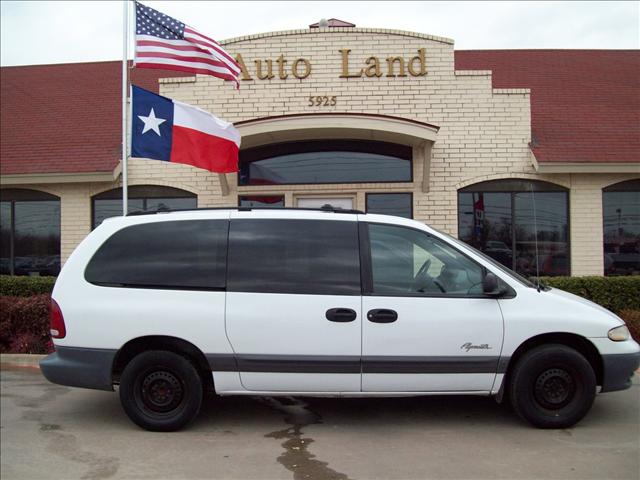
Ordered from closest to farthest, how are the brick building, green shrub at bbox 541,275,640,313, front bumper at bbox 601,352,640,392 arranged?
Answer: front bumper at bbox 601,352,640,392
green shrub at bbox 541,275,640,313
the brick building

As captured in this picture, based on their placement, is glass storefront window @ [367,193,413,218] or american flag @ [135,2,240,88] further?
glass storefront window @ [367,193,413,218]

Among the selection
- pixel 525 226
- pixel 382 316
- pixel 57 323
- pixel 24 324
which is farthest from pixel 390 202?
pixel 57 323

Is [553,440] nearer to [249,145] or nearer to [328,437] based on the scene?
[328,437]

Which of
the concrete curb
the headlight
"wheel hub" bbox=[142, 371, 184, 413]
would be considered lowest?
the concrete curb

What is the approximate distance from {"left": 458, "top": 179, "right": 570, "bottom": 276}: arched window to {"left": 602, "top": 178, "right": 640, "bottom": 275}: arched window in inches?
29.1

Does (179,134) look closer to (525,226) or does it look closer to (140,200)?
(140,200)

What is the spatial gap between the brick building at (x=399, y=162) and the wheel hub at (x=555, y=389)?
5437 millimetres

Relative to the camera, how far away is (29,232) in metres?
11.5

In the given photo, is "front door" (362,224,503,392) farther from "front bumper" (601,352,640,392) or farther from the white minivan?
Answer: "front bumper" (601,352,640,392)

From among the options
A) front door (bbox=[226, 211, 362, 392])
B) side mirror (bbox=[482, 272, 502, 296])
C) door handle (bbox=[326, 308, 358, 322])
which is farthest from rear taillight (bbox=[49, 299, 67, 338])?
side mirror (bbox=[482, 272, 502, 296])

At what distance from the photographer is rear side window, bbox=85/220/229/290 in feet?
17.6

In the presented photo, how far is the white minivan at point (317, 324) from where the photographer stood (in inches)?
204

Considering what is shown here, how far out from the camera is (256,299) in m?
5.25

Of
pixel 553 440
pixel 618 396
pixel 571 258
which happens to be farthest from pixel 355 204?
pixel 553 440
